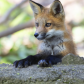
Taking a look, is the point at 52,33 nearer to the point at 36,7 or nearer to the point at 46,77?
the point at 36,7

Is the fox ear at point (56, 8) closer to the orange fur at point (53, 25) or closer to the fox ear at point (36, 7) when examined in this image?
the orange fur at point (53, 25)

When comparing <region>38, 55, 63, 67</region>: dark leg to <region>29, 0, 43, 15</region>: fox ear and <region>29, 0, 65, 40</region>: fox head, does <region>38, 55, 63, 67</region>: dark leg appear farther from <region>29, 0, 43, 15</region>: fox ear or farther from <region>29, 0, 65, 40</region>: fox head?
<region>29, 0, 43, 15</region>: fox ear

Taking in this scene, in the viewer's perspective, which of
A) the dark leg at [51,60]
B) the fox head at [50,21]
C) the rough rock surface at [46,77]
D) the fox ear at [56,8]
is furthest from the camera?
the fox ear at [56,8]

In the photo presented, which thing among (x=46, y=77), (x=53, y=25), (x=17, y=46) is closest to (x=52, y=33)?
(x=53, y=25)

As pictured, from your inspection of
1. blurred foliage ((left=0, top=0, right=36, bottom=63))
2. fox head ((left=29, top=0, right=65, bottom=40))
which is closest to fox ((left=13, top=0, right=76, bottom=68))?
fox head ((left=29, top=0, right=65, bottom=40))

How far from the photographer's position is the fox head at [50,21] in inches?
127

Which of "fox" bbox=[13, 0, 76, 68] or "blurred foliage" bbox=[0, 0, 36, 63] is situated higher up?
"blurred foliage" bbox=[0, 0, 36, 63]

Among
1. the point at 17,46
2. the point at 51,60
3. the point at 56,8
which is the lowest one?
the point at 51,60

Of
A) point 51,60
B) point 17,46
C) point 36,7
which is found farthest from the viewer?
point 17,46

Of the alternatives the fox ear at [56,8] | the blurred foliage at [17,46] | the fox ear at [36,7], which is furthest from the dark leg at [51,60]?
the blurred foliage at [17,46]

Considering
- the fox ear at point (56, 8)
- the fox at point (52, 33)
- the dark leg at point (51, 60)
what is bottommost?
the dark leg at point (51, 60)

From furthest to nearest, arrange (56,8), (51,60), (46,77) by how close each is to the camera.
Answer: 1. (56,8)
2. (51,60)
3. (46,77)

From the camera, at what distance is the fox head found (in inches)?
127

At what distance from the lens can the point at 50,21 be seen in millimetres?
3314
